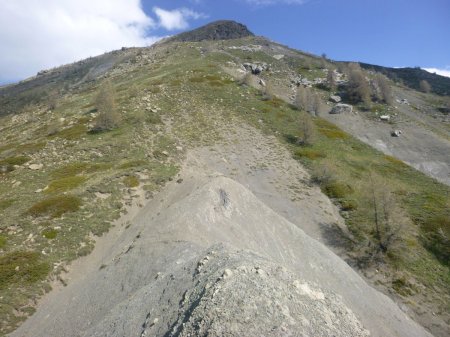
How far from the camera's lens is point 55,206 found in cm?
2738

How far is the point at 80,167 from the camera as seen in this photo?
3659 centimetres

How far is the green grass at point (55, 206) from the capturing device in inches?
1049

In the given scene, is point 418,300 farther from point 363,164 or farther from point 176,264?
point 363,164

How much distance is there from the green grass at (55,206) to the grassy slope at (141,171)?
0.28 feet

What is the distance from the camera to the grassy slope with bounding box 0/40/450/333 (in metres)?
23.1

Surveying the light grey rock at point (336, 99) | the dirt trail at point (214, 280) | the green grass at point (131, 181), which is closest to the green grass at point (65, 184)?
the green grass at point (131, 181)

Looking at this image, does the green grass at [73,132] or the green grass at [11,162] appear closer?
the green grass at [11,162]

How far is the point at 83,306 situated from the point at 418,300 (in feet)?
75.5

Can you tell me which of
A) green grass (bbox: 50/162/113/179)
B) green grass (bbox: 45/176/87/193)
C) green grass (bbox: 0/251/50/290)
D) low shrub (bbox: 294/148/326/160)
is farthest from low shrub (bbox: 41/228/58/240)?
low shrub (bbox: 294/148/326/160)

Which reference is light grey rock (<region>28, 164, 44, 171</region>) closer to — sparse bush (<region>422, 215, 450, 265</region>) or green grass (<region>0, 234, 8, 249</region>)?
green grass (<region>0, 234, 8, 249</region>)

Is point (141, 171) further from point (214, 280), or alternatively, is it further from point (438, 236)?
point (438, 236)

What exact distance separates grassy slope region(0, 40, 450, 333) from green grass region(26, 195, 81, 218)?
9 cm

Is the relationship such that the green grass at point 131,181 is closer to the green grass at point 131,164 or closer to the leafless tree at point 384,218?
the green grass at point 131,164

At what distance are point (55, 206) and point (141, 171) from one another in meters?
9.95
